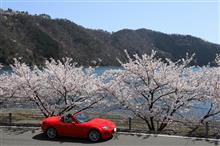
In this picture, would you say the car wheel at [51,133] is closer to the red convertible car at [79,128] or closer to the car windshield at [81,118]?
the red convertible car at [79,128]

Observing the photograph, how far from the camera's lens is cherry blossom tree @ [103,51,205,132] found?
20.8 meters

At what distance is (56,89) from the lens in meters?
24.0

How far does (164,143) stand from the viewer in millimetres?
14680

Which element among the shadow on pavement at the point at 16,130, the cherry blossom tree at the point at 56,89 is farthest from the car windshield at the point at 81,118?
the cherry blossom tree at the point at 56,89

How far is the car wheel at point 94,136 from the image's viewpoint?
1540 cm

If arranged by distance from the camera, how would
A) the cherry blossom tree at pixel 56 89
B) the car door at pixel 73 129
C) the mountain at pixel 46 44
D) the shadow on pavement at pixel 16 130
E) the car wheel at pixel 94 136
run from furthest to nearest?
the mountain at pixel 46 44, the cherry blossom tree at pixel 56 89, the shadow on pavement at pixel 16 130, the car door at pixel 73 129, the car wheel at pixel 94 136

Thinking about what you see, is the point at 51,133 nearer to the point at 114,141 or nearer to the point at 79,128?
the point at 79,128

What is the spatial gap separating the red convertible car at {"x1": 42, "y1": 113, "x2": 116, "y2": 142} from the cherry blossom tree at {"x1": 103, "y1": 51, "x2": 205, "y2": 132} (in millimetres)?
5292

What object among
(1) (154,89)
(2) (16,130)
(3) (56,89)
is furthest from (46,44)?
(2) (16,130)

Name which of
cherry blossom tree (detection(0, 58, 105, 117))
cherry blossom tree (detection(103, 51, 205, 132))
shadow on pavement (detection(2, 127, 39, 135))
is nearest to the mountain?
cherry blossom tree (detection(0, 58, 105, 117))

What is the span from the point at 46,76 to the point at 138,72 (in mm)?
6563

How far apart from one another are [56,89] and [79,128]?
28.4 feet

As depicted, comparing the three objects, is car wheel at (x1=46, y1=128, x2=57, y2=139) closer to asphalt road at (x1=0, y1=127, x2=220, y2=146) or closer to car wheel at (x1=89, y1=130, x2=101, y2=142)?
asphalt road at (x1=0, y1=127, x2=220, y2=146)

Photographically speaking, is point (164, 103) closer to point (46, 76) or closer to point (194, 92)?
point (194, 92)
